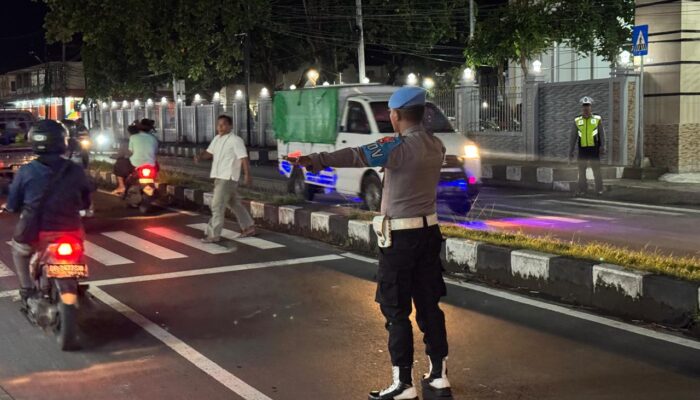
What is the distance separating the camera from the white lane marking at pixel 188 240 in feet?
32.3

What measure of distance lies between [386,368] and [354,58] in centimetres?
4413

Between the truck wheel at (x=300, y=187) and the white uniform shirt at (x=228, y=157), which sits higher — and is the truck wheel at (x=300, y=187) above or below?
below

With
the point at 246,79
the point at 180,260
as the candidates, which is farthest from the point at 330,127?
the point at 246,79

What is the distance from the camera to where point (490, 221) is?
38.7 ft

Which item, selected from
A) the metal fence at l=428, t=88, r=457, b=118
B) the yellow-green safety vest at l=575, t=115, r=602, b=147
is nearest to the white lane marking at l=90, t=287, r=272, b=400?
the yellow-green safety vest at l=575, t=115, r=602, b=147

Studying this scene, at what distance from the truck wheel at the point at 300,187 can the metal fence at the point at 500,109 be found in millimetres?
9198

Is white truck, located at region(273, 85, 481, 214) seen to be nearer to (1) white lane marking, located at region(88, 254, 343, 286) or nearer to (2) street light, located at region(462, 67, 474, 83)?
(1) white lane marking, located at region(88, 254, 343, 286)

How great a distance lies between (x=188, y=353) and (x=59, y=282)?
107cm

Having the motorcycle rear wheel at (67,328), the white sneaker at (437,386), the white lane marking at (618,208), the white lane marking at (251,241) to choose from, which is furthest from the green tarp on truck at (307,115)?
the white sneaker at (437,386)

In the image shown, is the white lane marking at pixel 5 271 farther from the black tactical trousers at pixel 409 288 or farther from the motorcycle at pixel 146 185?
the black tactical trousers at pixel 409 288

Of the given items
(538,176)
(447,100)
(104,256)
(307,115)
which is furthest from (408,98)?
(447,100)

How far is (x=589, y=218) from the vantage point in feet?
A: 39.5

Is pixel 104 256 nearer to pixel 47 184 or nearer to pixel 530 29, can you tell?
pixel 47 184

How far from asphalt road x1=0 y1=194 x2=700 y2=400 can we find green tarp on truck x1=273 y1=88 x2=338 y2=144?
17.9ft
